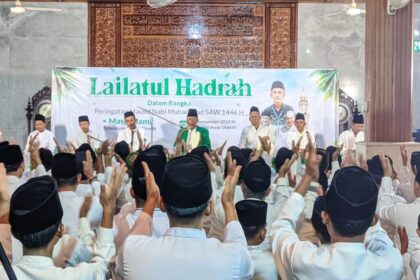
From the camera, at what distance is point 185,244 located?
1929mm

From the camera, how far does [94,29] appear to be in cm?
1094

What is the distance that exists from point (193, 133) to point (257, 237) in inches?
272

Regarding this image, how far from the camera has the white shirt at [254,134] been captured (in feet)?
30.7

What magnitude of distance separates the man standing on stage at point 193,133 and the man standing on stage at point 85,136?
1.37 m

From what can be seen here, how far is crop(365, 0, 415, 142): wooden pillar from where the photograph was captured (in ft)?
19.8

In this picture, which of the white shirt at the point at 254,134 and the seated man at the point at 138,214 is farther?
the white shirt at the point at 254,134

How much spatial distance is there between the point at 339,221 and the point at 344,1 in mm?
9605

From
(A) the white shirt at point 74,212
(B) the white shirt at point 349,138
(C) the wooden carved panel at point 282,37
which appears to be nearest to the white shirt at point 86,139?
(C) the wooden carved panel at point 282,37

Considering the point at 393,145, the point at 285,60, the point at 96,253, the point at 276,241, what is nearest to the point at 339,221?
the point at 276,241

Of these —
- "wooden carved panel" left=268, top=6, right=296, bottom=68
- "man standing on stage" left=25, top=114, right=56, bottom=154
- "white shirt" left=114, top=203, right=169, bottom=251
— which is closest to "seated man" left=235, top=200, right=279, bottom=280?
"white shirt" left=114, top=203, right=169, bottom=251

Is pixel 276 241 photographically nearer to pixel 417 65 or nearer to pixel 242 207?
pixel 242 207

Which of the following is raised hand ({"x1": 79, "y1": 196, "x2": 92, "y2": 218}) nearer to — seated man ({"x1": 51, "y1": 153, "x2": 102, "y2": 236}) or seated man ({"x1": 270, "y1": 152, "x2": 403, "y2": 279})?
seated man ({"x1": 51, "y1": 153, "x2": 102, "y2": 236})

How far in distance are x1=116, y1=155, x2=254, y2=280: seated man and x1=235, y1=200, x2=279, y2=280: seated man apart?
0.54 meters

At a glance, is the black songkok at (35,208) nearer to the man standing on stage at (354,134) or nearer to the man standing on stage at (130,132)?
the man standing on stage at (130,132)
